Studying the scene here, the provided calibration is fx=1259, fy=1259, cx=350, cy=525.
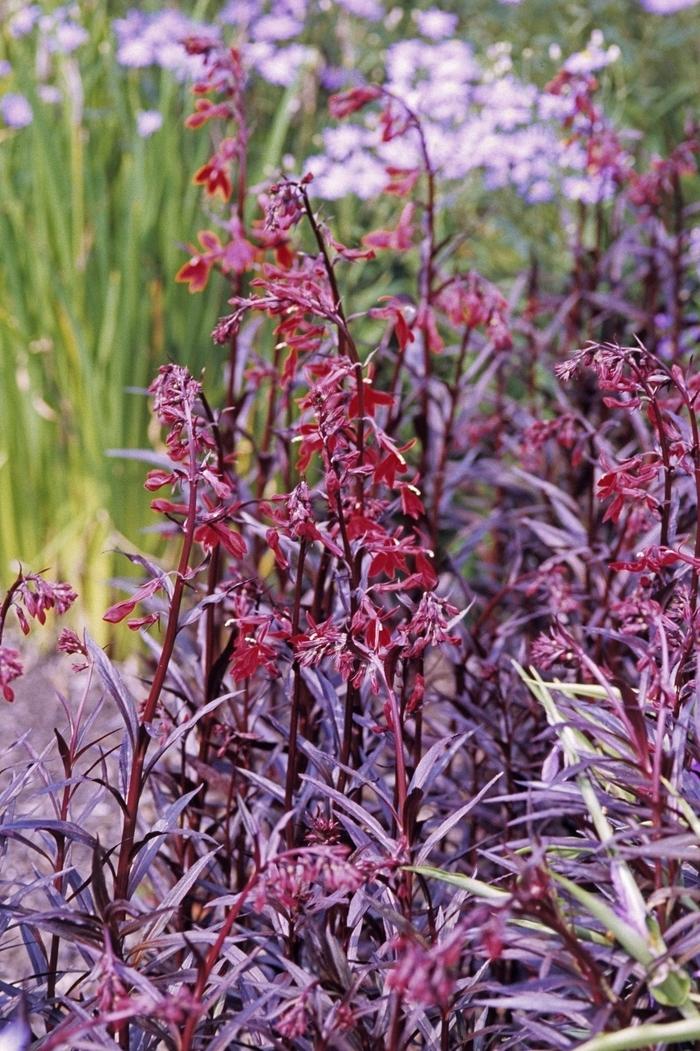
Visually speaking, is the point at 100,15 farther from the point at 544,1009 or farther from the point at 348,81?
the point at 544,1009

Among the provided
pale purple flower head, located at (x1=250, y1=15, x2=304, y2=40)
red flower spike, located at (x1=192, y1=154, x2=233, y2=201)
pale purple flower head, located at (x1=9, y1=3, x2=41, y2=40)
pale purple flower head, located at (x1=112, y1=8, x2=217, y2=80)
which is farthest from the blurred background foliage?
red flower spike, located at (x1=192, y1=154, x2=233, y2=201)

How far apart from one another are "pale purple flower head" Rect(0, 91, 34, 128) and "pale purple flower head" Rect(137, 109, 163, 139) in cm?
41

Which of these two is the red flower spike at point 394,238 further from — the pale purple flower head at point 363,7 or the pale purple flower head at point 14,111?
the pale purple flower head at point 363,7

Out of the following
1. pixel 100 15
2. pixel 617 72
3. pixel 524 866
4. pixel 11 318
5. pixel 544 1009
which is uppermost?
pixel 100 15

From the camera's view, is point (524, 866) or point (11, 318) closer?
point (524, 866)

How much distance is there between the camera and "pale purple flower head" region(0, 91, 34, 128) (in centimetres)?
379

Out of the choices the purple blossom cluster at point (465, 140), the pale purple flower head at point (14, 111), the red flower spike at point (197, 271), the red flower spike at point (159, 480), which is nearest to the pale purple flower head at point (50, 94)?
the pale purple flower head at point (14, 111)

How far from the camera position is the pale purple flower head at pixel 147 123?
3496 millimetres

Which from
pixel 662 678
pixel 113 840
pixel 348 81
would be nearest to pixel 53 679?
pixel 113 840

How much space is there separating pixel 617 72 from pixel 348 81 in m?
1.03

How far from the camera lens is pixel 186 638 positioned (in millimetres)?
2221

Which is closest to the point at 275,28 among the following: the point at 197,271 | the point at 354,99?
the point at 354,99

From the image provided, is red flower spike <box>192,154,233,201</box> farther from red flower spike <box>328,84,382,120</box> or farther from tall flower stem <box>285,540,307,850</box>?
tall flower stem <box>285,540,307,850</box>

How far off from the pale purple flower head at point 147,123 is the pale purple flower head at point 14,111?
405 mm
